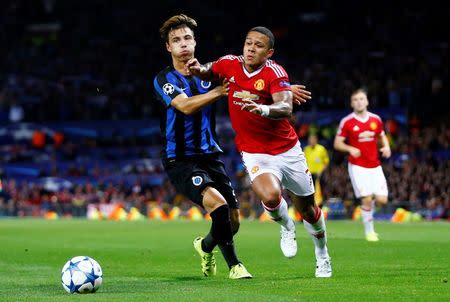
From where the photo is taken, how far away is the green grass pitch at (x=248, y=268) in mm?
8766

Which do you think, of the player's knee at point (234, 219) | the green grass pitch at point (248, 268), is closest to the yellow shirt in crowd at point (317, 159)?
the green grass pitch at point (248, 268)

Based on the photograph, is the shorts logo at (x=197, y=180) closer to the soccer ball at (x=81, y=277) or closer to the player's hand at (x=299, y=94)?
the player's hand at (x=299, y=94)

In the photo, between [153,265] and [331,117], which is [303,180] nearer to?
[153,265]

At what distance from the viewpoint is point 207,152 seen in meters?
10.7

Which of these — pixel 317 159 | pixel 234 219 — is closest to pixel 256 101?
pixel 234 219

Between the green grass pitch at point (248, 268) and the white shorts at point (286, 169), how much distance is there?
97cm

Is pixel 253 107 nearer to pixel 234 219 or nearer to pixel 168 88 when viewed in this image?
pixel 168 88

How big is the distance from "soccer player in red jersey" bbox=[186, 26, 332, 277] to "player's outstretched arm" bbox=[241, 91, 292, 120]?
0.11 metres

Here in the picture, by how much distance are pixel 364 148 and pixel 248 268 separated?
7.32 m

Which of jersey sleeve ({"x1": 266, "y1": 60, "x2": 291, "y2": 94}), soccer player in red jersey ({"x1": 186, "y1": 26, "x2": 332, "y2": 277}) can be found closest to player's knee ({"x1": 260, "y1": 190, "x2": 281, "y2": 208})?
soccer player in red jersey ({"x1": 186, "y1": 26, "x2": 332, "y2": 277})

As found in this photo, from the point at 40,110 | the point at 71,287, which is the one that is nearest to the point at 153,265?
the point at 71,287

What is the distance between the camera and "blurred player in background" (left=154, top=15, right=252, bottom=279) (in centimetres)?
1035

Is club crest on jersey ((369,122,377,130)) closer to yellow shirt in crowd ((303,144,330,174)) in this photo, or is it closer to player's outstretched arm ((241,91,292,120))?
yellow shirt in crowd ((303,144,330,174))

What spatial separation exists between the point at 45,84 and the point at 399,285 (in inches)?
1607
